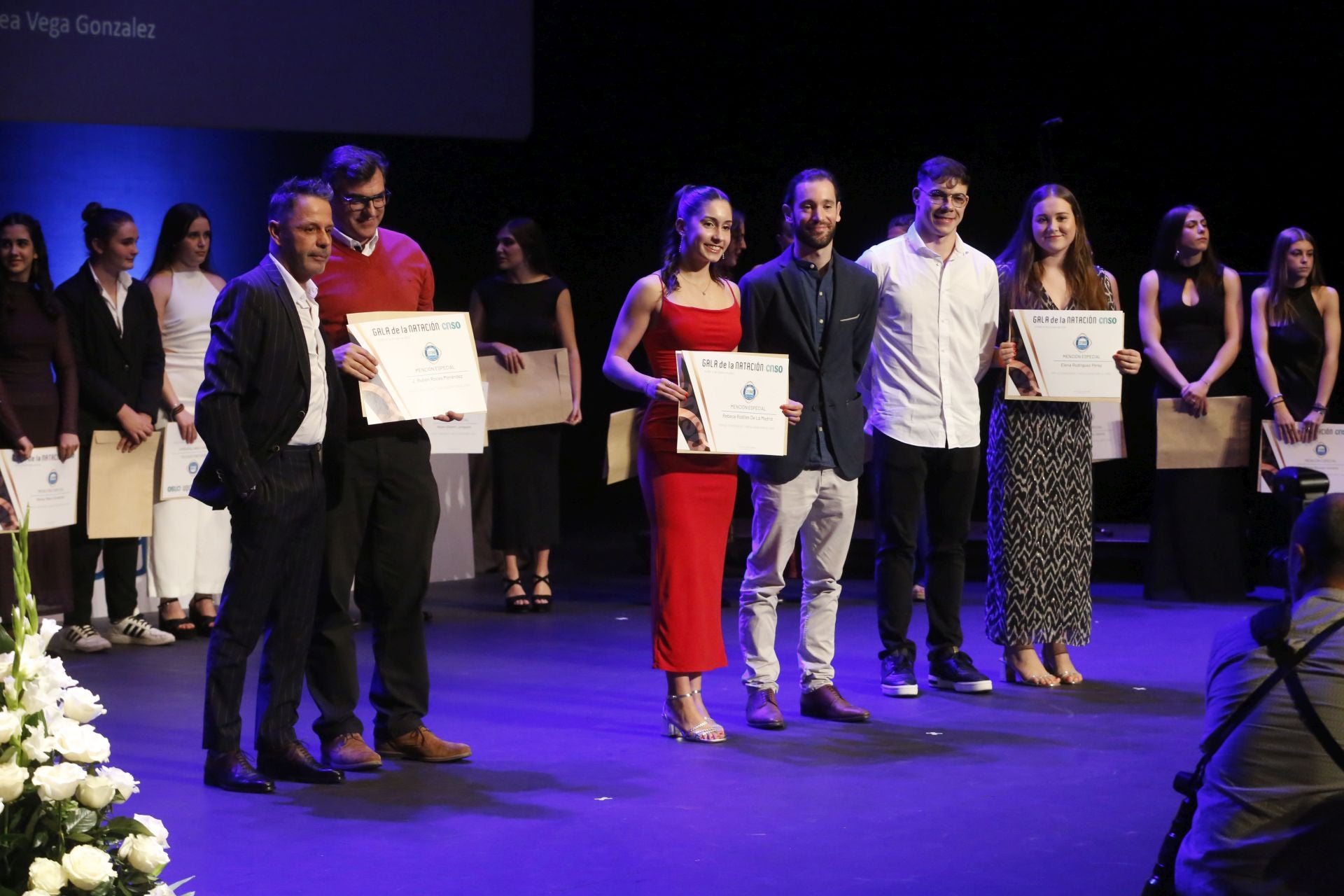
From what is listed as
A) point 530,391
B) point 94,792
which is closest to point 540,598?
point 530,391

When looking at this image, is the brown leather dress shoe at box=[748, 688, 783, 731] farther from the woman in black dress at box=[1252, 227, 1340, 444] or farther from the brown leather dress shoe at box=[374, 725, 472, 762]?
the woman in black dress at box=[1252, 227, 1340, 444]

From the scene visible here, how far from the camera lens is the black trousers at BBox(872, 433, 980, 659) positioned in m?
4.76

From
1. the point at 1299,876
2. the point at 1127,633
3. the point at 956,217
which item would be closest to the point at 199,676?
the point at 956,217

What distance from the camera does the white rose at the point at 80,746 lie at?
1.62 m

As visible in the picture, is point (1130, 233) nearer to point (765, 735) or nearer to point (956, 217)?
point (956, 217)

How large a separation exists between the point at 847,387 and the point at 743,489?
5.34 meters

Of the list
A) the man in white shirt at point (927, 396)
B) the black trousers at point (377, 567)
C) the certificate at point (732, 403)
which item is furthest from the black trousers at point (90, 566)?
the man in white shirt at point (927, 396)

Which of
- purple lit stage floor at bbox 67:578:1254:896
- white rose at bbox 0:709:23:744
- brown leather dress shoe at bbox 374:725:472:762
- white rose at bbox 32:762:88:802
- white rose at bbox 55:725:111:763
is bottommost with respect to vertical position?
purple lit stage floor at bbox 67:578:1254:896

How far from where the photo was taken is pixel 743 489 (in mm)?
9773

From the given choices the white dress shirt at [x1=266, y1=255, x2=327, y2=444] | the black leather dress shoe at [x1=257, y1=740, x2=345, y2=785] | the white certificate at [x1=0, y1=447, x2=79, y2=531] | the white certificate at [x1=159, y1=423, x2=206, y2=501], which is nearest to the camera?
the white dress shirt at [x1=266, y1=255, x2=327, y2=444]

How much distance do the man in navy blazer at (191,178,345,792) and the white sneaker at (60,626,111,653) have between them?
2.07m

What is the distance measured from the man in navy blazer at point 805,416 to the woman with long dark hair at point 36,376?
8.43 ft

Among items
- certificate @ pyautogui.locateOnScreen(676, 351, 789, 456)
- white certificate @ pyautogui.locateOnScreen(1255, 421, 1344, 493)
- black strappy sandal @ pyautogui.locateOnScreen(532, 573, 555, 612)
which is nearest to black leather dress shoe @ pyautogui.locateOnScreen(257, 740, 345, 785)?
certificate @ pyautogui.locateOnScreen(676, 351, 789, 456)

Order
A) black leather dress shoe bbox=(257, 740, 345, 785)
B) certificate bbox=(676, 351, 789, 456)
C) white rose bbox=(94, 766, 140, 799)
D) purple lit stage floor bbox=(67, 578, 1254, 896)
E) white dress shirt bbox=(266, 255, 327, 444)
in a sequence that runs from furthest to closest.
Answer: certificate bbox=(676, 351, 789, 456) < black leather dress shoe bbox=(257, 740, 345, 785) < white dress shirt bbox=(266, 255, 327, 444) < purple lit stage floor bbox=(67, 578, 1254, 896) < white rose bbox=(94, 766, 140, 799)
